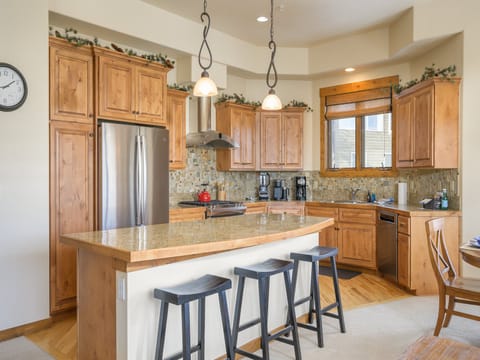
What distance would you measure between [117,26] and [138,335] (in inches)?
137

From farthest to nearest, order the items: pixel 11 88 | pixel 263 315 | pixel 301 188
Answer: pixel 301 188
pixel 11 88
pixel 263 315

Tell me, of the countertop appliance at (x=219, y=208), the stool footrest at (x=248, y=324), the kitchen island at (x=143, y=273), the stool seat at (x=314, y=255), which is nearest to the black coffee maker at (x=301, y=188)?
the countertop appliance at (x=219, y=208)

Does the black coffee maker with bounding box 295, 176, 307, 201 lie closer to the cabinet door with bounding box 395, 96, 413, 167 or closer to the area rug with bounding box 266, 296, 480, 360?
the cabinet door with bounding box 395, 96, 413, 167

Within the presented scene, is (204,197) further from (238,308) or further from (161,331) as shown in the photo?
(161,331)

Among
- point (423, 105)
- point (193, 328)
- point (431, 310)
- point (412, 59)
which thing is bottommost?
point (431, 310)

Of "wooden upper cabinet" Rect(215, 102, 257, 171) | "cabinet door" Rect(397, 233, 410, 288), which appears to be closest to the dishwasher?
"cabinet door" Rect(397, 233, 410, 288)

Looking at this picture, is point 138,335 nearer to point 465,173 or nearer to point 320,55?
point 465,173

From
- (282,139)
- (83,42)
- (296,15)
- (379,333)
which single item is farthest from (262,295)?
(282,139)

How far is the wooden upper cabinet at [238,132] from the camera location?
5859 mm

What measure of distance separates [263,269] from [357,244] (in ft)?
10.3

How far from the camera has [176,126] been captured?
502cm

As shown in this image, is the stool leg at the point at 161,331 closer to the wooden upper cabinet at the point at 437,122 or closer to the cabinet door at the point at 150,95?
the cabinet door at the point at 150,95

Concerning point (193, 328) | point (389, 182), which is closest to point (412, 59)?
point (389, 182)

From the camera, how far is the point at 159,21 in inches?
188
